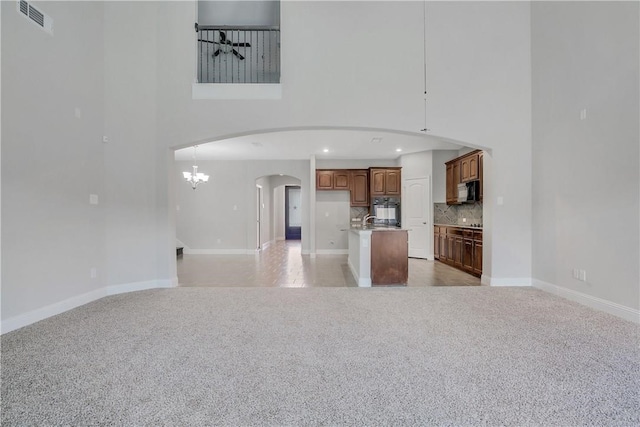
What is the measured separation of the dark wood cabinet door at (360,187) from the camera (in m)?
8.53

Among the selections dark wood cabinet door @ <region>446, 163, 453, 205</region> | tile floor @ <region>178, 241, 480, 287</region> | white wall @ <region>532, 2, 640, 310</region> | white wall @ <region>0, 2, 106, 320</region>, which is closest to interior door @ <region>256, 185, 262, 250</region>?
tile floor @ <region>178, 241, 480, 287</region>

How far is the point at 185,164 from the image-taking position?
29.0 ft

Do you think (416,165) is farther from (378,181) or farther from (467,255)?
(467,255)

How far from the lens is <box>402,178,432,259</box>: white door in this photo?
755 centimetres

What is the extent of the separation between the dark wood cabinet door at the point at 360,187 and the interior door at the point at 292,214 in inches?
238

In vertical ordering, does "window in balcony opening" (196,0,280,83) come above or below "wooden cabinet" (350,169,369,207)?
above

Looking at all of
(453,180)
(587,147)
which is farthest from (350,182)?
(587,147)

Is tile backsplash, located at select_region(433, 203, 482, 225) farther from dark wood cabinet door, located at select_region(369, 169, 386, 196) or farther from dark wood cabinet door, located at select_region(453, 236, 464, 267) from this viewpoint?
dark wood cabinet door, located at select_region(369, 169, 386, 196)

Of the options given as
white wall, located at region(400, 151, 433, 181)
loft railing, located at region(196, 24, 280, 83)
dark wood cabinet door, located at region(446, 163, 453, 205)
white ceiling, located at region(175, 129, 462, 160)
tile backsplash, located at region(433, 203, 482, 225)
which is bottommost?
tile backsplash, located at region(433, 203, 482, 225)

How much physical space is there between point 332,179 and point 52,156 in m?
6.28

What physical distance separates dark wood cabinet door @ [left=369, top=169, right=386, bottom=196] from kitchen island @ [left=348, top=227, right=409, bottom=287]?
3637 mm

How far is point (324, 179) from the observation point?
8547 millimetres

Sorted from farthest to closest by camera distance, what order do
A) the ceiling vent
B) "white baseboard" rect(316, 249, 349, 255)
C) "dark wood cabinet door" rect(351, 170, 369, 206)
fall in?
"white baseboard" rect(316, 249, 349, 255) → "dark wood cabinet door" rect(351, 170, 369, 206) → the ceiling vent

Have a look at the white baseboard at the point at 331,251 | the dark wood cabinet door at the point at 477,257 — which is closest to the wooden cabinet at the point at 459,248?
the dark wood cabinet door at the point at 477,257
